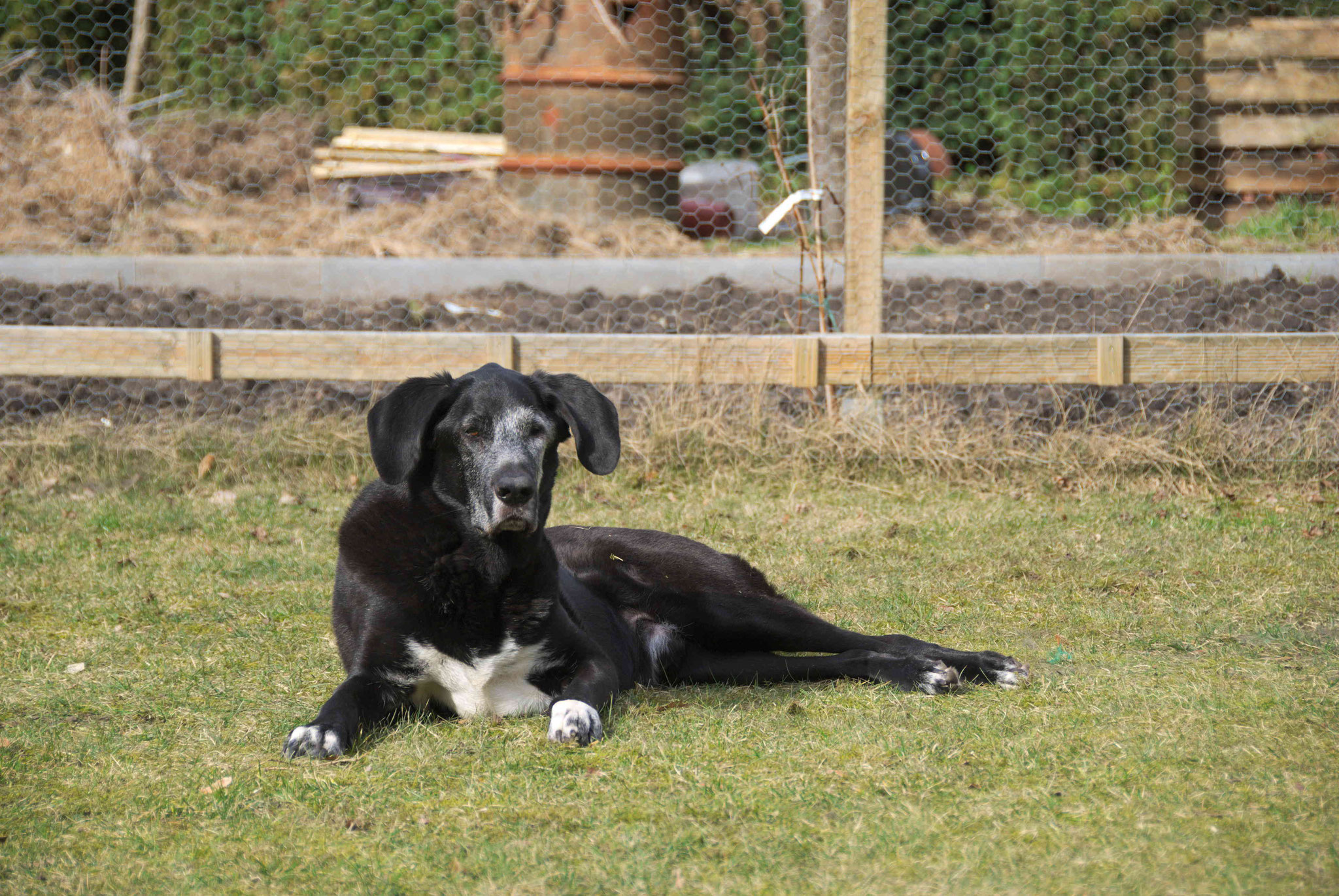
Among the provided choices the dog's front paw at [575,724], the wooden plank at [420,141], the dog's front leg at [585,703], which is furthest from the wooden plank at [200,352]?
the wooden plank at [420,141]

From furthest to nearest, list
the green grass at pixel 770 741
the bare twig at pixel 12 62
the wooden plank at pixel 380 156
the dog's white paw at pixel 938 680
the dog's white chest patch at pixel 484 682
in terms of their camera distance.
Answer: the wooden plank at pixel 380 156 → the bare twig at pixel 12 62 → the dog's white paw at pixel 938 680 → the dog's white chest patch at pixel 484 682 → the green grass at pixel 770 741

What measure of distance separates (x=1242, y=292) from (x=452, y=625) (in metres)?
5.32

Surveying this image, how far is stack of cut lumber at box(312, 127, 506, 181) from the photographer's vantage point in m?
10.1

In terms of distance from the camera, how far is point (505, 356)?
5512mm

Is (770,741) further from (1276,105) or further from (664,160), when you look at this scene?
(1276,105)

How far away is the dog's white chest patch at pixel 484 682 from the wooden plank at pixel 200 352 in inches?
Answer: 123

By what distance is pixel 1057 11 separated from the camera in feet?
32.5

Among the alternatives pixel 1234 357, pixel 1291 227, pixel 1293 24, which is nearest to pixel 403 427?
pixel 1234 357

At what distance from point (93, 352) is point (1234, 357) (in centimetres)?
512

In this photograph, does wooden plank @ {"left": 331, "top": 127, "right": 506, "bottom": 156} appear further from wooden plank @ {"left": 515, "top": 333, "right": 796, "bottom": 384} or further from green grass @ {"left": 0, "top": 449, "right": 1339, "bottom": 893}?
green grass @ {"left": 0, "top": 449, "right": 1339, "bottom": 893}

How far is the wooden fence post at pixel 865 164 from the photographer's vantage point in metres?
5.68

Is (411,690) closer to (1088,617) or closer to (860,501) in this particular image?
(1088,617)

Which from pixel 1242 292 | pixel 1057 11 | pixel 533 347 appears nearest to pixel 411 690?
pixel 533 347

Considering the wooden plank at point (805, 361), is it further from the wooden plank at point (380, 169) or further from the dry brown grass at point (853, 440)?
the wooden plank at point (380, 169)
